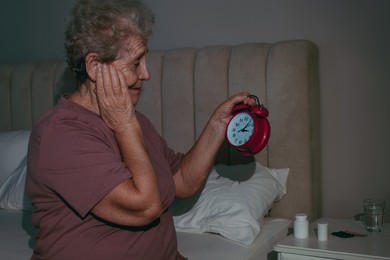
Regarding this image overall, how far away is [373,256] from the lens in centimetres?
173

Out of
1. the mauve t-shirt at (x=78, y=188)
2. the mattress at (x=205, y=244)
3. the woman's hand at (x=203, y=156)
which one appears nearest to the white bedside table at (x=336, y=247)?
the mattress at (x=205, y=244)

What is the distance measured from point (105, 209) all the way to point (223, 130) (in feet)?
2.22

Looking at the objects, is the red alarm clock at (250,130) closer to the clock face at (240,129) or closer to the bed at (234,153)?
the clock face at (240,129)

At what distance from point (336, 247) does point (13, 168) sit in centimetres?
187

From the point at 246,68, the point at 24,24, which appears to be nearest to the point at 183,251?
the point at 246,68

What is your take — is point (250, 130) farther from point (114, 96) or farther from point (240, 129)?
point (114, 96)

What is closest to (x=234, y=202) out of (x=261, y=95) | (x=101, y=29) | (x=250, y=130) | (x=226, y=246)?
(x=226, y=246)

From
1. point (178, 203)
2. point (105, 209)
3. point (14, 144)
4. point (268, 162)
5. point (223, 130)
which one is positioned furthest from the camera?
point (14, 144)

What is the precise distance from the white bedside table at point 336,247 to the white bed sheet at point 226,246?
122 mm

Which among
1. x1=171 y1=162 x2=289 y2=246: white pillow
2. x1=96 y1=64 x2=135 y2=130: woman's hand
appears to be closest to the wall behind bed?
x1=171 y1=162 x2=289 y2=246: white pillow

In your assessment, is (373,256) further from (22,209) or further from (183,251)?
(22,209)

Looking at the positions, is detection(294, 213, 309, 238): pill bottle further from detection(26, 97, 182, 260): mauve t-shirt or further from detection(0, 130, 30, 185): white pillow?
detection(0, 130, 30, 185): white pillow

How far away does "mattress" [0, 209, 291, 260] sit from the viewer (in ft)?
6.28

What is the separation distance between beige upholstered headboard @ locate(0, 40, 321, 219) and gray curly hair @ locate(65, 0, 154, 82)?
0.98m
